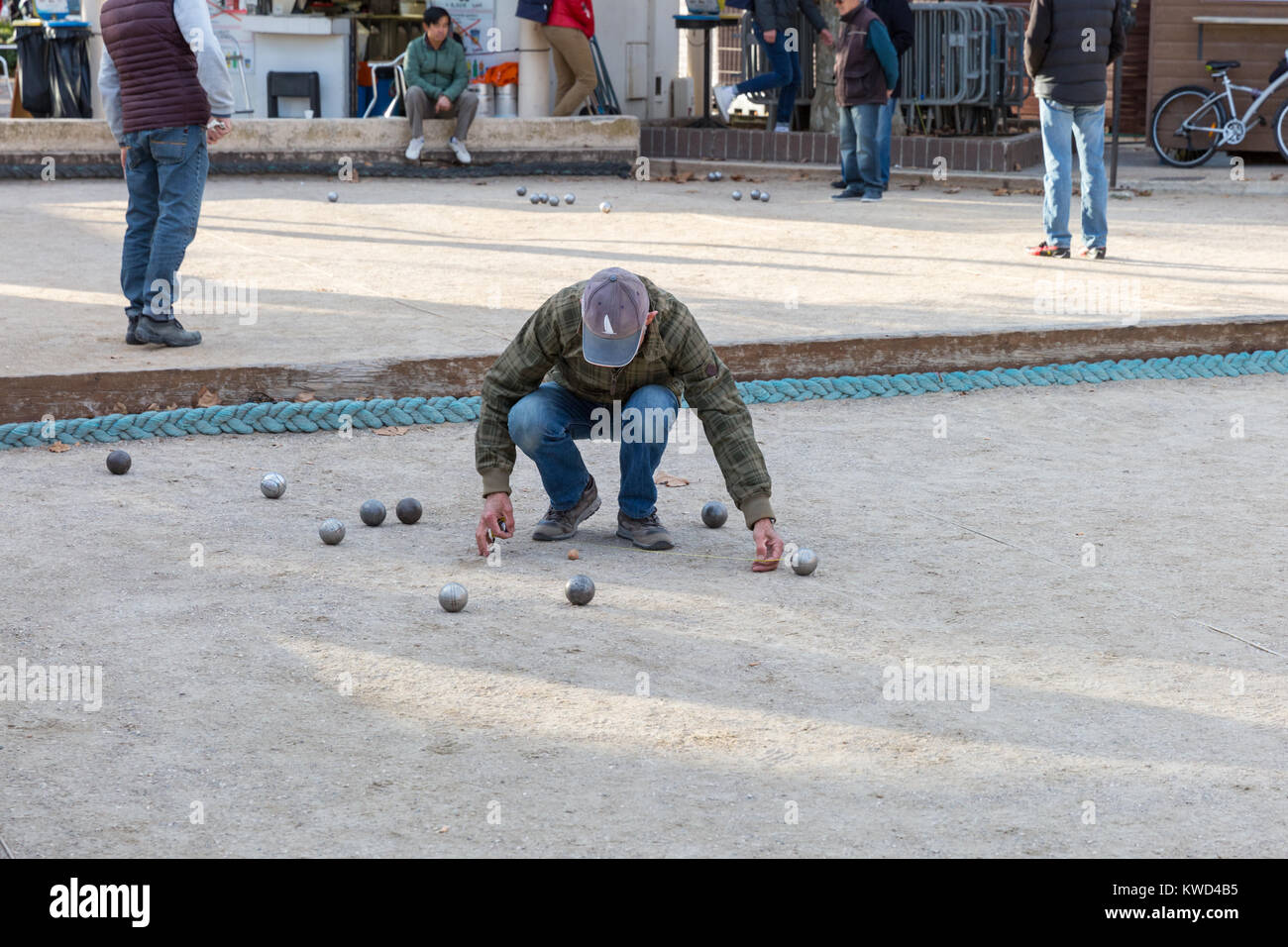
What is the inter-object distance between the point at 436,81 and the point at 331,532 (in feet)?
33.2

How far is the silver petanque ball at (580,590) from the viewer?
14.6 feet

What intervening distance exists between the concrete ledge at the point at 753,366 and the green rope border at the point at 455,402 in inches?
2.6

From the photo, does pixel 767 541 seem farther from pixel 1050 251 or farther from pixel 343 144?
pixel 343 144

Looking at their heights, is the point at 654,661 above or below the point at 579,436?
below

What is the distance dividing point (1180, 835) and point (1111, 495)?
2712mm

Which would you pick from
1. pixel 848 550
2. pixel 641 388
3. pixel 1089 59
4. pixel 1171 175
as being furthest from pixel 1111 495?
pixel 1171 175

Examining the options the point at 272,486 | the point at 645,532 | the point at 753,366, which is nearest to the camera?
the point at 645,532

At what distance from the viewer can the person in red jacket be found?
14.9m

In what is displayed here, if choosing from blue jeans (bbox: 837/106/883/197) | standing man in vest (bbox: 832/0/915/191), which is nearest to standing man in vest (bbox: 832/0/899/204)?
blue jeans (bbox: 837/106/883/197)

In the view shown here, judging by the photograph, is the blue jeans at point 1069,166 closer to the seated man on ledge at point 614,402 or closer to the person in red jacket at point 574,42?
the seated man on ledge at point 614,402

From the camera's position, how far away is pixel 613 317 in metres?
4.43

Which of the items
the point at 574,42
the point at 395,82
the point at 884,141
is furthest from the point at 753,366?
the point at 395,82
